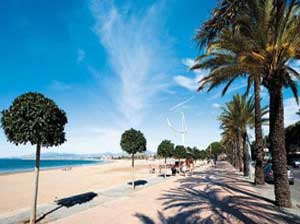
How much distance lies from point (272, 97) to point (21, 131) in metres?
8.81

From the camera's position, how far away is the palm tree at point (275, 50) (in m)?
8.15

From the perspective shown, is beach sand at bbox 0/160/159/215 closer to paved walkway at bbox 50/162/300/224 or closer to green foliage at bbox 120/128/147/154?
green foliage at bbox 120/128/147/154

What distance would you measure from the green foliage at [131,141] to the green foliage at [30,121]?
7008mm

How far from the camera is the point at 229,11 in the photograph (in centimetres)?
899

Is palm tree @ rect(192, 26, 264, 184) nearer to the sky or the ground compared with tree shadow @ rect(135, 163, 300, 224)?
nearer to the sky

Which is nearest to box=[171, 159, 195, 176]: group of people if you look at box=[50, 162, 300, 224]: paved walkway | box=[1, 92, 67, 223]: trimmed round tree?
box=[50, 162, 300, 224]: paved walkway

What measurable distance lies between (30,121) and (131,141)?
777 cm

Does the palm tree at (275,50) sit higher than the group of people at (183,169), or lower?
higher

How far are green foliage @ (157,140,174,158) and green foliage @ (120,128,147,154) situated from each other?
10.8 metres

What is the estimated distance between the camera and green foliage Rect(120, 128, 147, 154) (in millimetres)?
13859

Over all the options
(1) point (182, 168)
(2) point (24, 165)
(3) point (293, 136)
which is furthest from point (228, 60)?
(2) point (24, 165)

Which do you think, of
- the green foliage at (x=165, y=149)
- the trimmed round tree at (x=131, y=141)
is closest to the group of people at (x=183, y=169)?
the green foliage at (x=165, y=149)

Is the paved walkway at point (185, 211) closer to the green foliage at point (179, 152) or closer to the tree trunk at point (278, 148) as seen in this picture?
the tree trunk at point (278, 148)

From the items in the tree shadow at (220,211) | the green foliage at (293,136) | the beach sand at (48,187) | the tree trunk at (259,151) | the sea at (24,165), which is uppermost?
the green foliage at (293,136)
